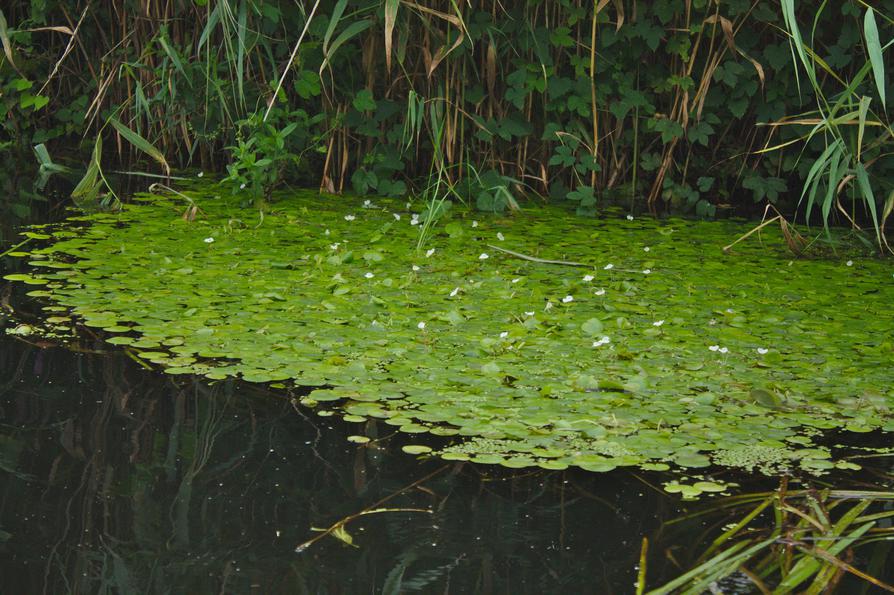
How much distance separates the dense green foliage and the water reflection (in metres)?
2.03

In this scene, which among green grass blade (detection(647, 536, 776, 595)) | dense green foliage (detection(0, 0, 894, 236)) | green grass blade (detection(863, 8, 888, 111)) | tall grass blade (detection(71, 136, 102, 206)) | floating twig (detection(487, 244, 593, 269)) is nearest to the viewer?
green grass blade (detection(647, 536, 776, 595))

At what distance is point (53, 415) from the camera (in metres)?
2.60

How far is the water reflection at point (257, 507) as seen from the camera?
1923mm

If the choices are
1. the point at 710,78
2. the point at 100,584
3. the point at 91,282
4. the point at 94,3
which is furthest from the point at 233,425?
the point at 94,3

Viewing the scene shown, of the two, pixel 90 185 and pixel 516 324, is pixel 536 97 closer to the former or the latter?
pixel 90 185

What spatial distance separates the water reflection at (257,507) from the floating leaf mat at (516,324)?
11cm

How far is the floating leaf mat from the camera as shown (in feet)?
Answer: 8.25

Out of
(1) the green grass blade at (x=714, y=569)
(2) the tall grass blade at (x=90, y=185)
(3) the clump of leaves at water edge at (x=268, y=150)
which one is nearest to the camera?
(1) the green grass blade at (x=714, y=569)

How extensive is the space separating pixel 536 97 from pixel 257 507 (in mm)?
3137

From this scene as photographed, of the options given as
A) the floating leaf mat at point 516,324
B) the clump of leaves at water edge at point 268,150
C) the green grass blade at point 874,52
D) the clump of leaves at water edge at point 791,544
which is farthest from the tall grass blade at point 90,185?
the clump of leaves at water edge at point 791,544

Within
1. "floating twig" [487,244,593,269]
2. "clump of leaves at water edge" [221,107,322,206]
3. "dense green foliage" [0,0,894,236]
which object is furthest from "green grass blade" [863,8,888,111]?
"clump of leaves at water edge" [221,107,322,206]

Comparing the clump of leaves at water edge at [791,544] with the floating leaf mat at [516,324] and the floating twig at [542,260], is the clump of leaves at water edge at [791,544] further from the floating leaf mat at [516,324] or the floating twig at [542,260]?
the floating twig at [542,260]

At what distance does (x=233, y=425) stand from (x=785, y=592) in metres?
1.23

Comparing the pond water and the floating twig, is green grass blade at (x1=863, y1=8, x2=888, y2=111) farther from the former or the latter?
the floating twig
